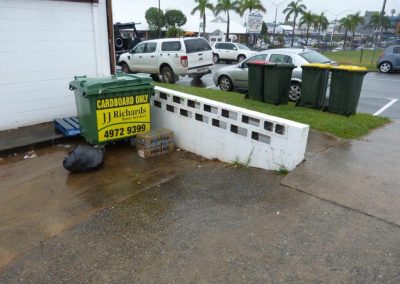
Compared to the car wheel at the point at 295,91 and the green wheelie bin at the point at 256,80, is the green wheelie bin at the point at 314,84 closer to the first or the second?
the green wheelie bin at the point at 256,80

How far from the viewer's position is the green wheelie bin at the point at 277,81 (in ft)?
27.8

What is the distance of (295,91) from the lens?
31.9ft

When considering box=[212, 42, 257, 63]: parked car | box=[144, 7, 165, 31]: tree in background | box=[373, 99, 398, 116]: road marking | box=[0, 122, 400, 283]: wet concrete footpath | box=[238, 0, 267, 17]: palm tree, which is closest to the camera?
box=[0, 122, 400, 283]: wet concrete footpath

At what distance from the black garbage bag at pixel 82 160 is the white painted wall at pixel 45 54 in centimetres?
257

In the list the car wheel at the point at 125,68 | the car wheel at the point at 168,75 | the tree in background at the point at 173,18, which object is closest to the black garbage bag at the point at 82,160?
the car wheel at the point at 168,75

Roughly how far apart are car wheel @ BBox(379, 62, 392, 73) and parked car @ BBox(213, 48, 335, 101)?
10566mm

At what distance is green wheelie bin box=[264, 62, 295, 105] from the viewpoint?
27.8ft

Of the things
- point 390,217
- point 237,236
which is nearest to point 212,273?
point 237,236

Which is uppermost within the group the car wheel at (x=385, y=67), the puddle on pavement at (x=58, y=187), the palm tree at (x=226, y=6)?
the palm tree at (x=226, y=6)

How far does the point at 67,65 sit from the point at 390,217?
22.2 ft

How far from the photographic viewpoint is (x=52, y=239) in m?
3.64

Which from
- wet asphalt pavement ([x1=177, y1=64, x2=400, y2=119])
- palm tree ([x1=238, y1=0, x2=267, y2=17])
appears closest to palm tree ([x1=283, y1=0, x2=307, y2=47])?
palm tree ([x1=238, y1=0, x2=267, y2=17])

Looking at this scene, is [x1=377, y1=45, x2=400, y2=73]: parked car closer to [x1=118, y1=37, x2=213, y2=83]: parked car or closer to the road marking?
the road marking

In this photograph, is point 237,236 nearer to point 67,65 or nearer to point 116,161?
point 116,161
